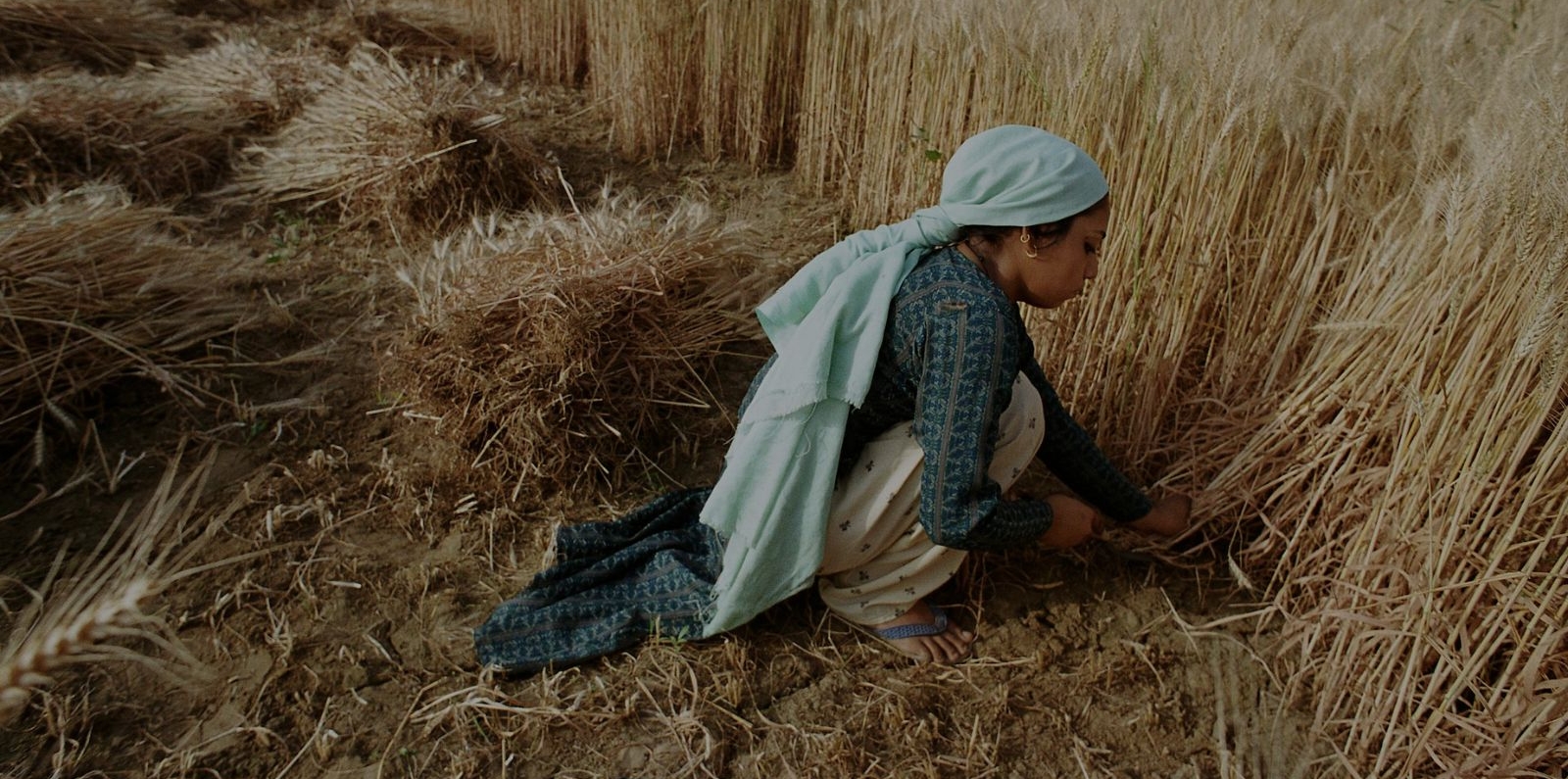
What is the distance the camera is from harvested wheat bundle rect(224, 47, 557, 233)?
311 cm

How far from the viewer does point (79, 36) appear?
4.13m

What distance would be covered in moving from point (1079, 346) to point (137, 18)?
4428 millimetres

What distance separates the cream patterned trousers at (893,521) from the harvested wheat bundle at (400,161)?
1888 mm

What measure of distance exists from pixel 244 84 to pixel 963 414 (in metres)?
3.42

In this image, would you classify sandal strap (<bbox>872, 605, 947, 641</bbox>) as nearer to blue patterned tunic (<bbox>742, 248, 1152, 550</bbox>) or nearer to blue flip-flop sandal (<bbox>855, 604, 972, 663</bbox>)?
blue flip-flop sandal (<bbox>855, 604, 972, 663</bbox>)

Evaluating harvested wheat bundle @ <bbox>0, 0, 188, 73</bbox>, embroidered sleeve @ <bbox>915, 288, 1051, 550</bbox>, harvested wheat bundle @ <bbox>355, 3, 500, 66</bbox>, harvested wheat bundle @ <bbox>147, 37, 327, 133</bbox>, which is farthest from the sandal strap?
harvested wheat bundle @ <bbox>0, 0, 188, 73</bbox>

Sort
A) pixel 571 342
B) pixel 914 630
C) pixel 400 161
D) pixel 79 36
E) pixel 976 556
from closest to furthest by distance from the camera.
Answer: pixel 914 630, pixel 976 556, pixel 571 342, pixel 400 161, pixel 79 36

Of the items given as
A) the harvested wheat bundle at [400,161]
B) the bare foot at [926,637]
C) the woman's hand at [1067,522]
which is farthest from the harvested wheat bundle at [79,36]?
the woman's hand at [1067,522]

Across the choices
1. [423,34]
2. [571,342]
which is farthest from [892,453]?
[423,34]

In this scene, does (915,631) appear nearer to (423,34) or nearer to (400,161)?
(400,161)

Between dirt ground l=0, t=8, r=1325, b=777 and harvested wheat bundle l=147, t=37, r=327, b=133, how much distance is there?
173cm

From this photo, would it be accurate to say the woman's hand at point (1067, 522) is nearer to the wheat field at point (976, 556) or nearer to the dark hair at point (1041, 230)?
the wheat field at point (976, 556)

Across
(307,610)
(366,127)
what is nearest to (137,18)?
(366,127)

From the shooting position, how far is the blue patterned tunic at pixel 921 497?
1465 mm
